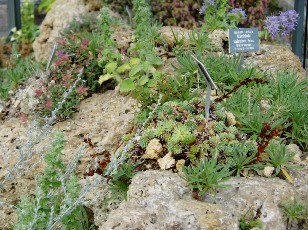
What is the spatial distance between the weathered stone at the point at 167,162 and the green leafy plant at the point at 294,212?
0.72 metres

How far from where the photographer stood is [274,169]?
3.55 meters

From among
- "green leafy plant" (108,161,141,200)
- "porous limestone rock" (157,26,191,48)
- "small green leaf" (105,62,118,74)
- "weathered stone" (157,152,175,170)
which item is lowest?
"green leafy plant" (108,161,141,200)

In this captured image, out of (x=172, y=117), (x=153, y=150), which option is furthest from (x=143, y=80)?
(x=153, y=150)

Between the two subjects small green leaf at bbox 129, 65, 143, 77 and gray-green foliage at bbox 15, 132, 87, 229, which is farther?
small green leaf at bbox 129, 65, 143, 77

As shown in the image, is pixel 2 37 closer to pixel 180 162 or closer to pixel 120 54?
pixel 120 54

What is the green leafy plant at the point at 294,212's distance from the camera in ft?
10.4

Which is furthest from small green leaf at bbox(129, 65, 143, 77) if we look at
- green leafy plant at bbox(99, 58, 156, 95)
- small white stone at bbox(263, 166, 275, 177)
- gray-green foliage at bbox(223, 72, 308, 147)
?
small white stone at bbox(263, 166, 275, 177)

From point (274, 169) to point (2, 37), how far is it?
6017 mm

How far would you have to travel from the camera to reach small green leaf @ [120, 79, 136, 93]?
461 cm

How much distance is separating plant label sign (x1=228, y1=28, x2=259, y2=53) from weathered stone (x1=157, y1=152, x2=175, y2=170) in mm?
1422

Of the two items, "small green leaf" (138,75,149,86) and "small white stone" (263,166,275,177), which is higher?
"small green leaf" (138,75,149,86)

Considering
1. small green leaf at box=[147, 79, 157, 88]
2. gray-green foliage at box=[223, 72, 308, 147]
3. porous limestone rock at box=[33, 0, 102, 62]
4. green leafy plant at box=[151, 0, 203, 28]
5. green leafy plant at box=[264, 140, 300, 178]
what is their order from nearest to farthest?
1. green leafy plant at box=[264, 140, 300, 178]
2. gray-green foliage at box=[223, 72, 308, 147]
3. small green leaf at box=[147, 79, 157, 88]
4. porous limestone rock at box=[33, 0, 102, 62]
5. green leafy plant at box=[151, 0, 203, 28]

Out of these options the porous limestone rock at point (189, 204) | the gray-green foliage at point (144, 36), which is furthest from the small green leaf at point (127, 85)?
the porous limestone rock at point (189, 204)

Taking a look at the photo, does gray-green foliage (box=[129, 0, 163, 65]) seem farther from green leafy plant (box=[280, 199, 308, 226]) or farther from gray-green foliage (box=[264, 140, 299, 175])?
green leafy plant (box=[280, 199, 308, 226])
